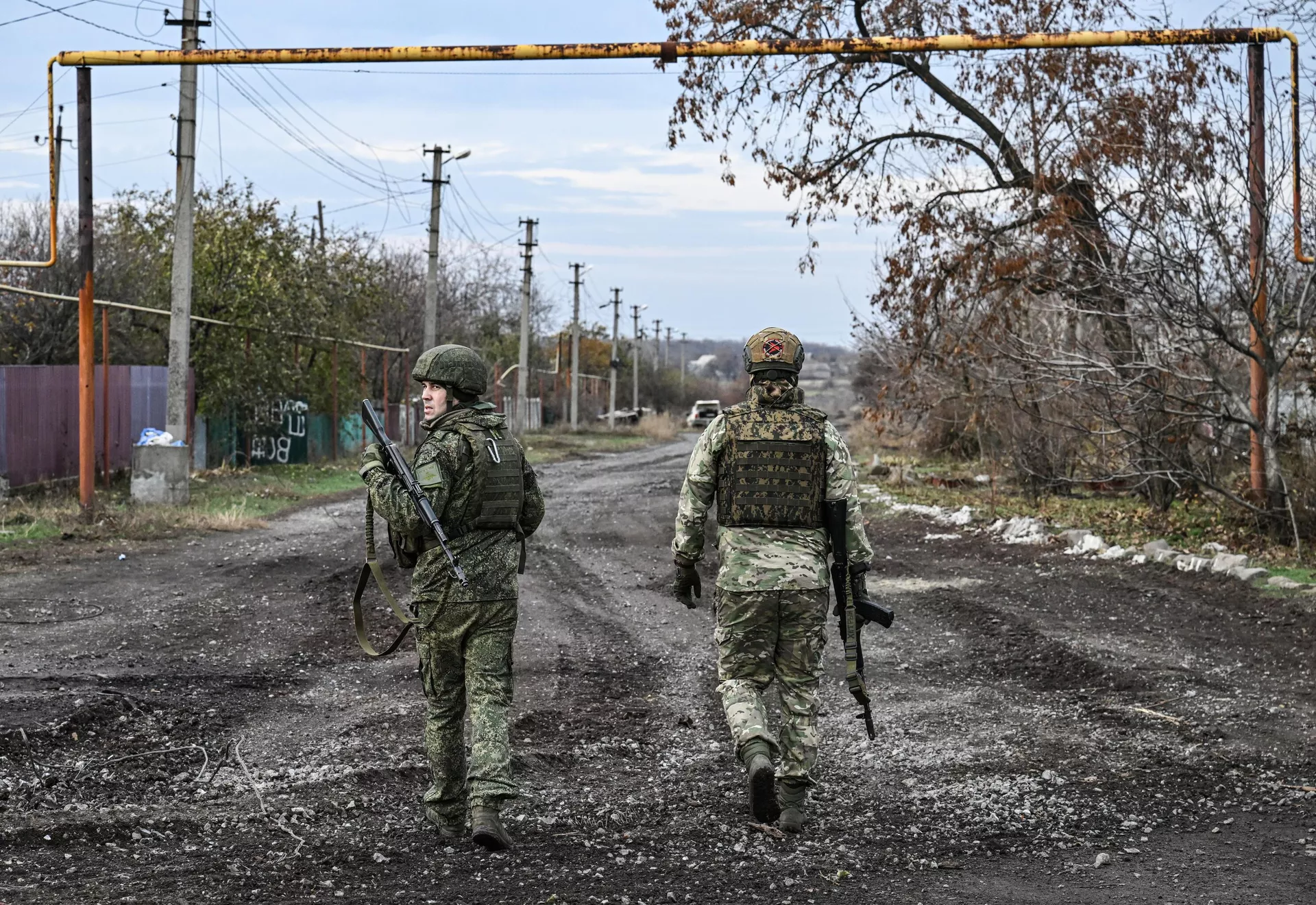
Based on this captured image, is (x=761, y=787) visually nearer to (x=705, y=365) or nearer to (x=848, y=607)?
(x=848, y=607)

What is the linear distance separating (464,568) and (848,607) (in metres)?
1.65

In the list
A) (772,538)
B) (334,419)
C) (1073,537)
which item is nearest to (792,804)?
(772,538)

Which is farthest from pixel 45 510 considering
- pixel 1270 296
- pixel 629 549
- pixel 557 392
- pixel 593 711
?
pixel 557 392

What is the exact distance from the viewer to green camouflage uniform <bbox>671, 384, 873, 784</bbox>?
17.1 ft

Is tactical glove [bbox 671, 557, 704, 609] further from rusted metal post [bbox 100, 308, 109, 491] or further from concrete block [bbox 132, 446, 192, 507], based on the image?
rusted metal post [bbox 100, 308, 109, 491]

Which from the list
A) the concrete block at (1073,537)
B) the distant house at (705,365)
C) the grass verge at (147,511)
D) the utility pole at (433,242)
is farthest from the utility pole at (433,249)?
the distant house at (705,365)

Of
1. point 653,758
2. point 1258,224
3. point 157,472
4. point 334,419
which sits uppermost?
point 1258,224

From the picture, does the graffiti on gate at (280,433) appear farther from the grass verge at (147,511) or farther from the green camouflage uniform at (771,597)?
the green camouflage uniform at (771,597)

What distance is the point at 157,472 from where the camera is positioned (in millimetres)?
16141

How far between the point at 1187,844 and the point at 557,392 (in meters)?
53.8

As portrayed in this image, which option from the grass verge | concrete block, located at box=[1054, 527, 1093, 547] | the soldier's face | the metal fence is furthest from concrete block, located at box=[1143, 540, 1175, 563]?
the metal fence

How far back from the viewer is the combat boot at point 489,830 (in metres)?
4.61

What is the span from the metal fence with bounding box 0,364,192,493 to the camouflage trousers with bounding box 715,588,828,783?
1209 centimetres

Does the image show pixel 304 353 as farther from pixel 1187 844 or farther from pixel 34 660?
pixel 1187 844
